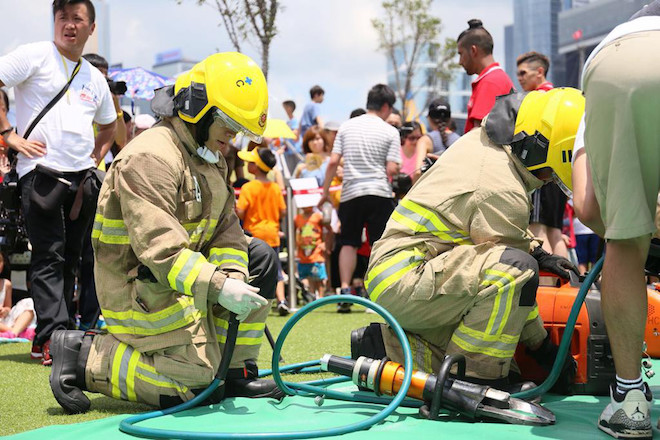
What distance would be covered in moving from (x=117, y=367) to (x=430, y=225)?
1.40m

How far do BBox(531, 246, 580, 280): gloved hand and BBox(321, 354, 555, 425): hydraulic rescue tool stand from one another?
2.82ft

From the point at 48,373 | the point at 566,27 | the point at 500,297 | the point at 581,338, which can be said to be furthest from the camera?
the point at 566,27

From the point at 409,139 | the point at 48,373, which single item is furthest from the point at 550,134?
the point at 409,139

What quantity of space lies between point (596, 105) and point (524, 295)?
0.84m

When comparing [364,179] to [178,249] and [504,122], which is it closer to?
[504,122]

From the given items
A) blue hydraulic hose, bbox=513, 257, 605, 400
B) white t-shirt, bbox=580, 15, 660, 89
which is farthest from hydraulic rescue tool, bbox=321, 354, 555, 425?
white t-shirt, bbox=580, 15, 660, 89

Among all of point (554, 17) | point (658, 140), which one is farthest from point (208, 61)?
point (554, 17)

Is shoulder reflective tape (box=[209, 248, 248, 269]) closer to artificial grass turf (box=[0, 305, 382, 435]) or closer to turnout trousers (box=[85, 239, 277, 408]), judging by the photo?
turnout trousers (box=[85, 239, 277, 408])

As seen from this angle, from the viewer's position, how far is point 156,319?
327cm

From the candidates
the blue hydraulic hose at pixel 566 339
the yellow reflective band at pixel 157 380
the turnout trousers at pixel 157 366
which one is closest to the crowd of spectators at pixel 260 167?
the turnout trousers at pixel 157 366

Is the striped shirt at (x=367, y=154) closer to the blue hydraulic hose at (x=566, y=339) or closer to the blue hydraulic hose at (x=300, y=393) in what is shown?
the blue hydraulic hose at (x=300, y=393)

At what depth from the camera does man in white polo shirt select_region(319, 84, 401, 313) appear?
757 cm

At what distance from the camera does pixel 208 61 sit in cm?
344

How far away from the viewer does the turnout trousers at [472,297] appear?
3211mm
